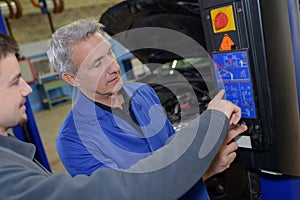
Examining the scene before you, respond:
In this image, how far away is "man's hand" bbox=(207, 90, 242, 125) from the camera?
68 cm

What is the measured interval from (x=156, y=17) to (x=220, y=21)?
A: 94cm

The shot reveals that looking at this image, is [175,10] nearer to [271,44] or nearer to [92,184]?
[271,44]

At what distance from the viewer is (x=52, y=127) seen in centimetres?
511

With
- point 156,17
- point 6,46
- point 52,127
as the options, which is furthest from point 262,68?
point 52,127

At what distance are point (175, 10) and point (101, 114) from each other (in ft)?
2.52

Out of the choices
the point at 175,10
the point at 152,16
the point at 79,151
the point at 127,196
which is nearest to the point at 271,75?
the point at 127,196

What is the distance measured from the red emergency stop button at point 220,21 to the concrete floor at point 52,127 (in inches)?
107

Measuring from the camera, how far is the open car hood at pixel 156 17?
4.54ft

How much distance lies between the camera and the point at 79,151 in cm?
89

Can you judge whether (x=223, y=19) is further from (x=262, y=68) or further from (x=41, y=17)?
(x=41, y=17)

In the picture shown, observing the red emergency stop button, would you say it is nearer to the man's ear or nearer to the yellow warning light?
the yellow warning light

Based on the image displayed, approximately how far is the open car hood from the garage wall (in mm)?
5144

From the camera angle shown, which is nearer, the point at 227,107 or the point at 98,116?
the point at 227,107

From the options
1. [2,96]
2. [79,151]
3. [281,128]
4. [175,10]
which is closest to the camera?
[2,96]
